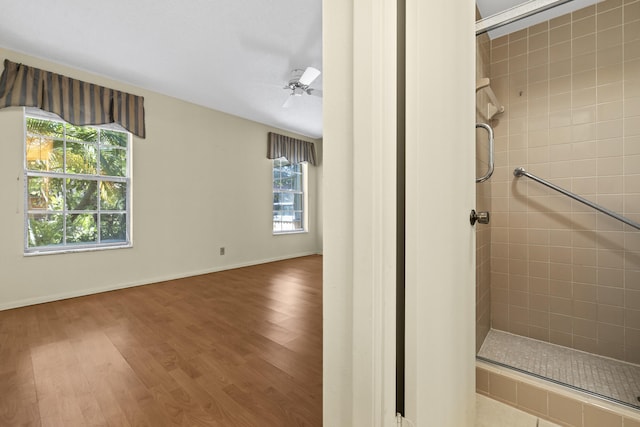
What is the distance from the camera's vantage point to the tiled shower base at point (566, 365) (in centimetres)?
137

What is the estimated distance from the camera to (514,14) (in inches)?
73.7

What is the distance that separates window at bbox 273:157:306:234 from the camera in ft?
17.0

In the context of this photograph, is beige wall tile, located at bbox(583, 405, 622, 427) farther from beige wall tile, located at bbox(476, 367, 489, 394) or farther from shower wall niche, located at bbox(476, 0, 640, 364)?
shower wall niche, located at bbox(476, 0, 640, 364)

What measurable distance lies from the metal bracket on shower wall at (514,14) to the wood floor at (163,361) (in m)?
2.38

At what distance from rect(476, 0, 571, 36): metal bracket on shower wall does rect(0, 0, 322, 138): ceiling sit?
117 centimetres

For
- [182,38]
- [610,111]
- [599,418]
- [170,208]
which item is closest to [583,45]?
[610,111]

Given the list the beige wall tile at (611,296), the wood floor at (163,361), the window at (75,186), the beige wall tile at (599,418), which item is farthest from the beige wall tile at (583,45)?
the window at (75,186)

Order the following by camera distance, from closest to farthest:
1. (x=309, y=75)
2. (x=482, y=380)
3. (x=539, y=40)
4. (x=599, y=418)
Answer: (x=599, y=418) → (x=482, y=380) → (x=539, y=40) → (x=309, y=75)

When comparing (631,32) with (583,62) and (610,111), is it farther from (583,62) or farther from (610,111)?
(610,111)

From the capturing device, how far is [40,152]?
2.79 metres

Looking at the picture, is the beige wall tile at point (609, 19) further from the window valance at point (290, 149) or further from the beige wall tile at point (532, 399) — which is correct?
the window valance at point (290, 149)

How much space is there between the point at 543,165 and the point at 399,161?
76.6 inches

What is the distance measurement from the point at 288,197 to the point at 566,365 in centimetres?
453

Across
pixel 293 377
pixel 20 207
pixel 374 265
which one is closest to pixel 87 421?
pixel 293 377
